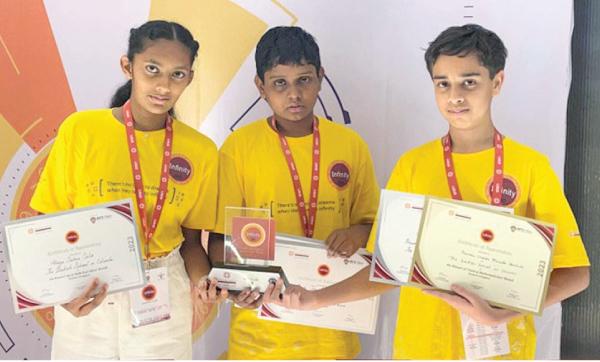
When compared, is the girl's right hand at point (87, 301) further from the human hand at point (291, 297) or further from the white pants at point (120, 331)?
the human hand at point (291, 297)

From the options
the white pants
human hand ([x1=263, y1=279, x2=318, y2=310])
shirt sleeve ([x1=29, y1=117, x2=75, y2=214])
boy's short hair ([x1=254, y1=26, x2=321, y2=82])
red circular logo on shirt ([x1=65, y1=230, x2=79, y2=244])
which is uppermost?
boy's short hair ([x1=254, y1=26, x2=321, y2=82])

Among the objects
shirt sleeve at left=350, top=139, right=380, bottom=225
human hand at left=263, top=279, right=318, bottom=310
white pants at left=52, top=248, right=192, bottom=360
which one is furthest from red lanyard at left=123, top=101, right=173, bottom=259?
shirt sleeve at left=350, top=139, right=380, bottom=225

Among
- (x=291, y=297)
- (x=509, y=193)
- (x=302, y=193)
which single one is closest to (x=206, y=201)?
(x=302, y=193)

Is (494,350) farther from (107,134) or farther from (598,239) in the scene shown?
(107,134)

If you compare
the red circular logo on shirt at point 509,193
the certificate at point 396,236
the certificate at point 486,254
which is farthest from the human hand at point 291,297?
the red circular logo on shirt at point 509,193

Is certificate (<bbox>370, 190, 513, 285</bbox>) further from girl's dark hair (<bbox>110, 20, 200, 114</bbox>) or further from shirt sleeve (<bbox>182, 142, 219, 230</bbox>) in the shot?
girl's dark hair (<bbox>110, 20, 200, 114</bbox>)

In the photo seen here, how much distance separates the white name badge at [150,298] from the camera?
2098 millimetres

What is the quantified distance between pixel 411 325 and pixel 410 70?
0.90 metres

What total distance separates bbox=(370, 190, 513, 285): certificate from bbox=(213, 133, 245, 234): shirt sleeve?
1.69 ft

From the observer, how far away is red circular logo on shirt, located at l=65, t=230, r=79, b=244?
197 centimetres

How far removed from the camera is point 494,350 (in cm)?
204

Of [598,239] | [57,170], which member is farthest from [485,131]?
[57,170]

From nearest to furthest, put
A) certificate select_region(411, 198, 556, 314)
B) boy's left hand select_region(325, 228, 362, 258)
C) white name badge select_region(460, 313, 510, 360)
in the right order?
1. certificate select_region(411, 198, 556, 314)
2. white name badge select_region(460, 313, 510, 360)
3. boy's left hand select_region(325, 228, 362, 258)

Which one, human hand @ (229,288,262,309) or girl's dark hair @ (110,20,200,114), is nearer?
human hand @ (229,288,262,309)
